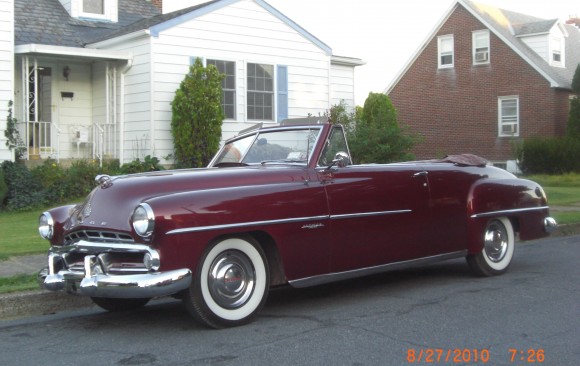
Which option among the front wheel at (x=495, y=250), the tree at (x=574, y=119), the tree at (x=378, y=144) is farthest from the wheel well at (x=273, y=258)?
the tree at (x=574, y=119)

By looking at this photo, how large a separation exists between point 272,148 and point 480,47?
2535 cm

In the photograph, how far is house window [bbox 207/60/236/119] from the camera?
57.3 feet

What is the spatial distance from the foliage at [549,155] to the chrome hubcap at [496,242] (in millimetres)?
18846

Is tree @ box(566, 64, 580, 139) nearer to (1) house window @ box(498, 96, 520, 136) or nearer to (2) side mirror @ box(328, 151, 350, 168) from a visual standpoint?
(1) house window @ box(498, 96, 520, 136)

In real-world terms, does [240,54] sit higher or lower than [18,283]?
higher

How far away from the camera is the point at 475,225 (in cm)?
788

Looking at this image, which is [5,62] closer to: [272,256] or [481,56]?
[272,256]

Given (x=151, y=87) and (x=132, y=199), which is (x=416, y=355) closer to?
(x=132, y=199)

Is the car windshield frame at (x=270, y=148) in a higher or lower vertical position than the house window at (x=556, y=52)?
lower

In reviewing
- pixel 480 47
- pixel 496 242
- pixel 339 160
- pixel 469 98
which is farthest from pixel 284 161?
pixel 480 47

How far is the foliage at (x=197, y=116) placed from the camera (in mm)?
16047

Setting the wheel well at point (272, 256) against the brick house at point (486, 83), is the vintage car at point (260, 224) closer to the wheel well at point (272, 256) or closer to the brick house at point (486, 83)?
the wheel well at point (272, 256)

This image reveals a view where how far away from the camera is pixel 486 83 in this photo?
30.4 meters
